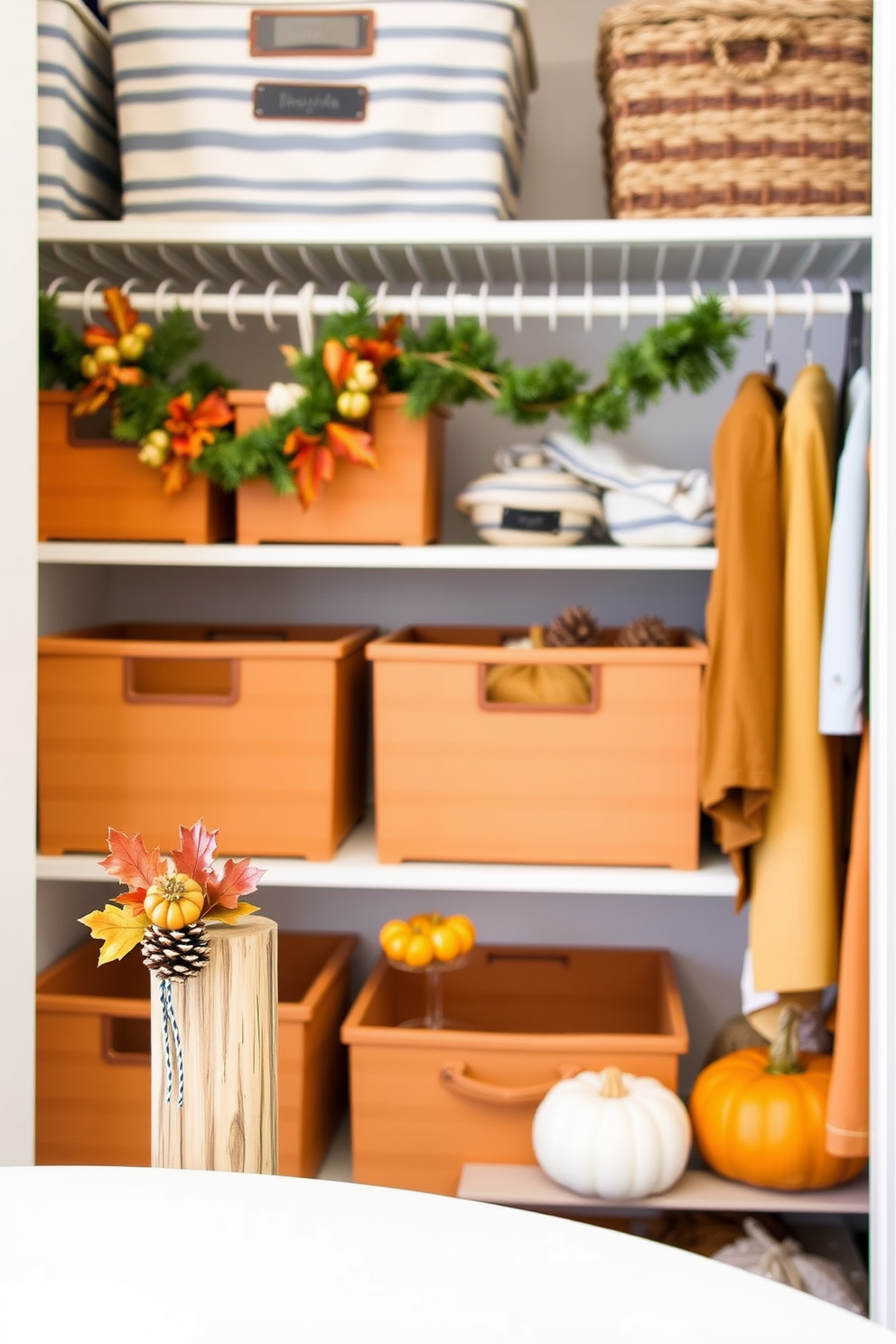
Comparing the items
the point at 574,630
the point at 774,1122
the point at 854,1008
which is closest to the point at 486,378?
the point at 574,630

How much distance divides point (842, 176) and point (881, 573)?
567 millimetres

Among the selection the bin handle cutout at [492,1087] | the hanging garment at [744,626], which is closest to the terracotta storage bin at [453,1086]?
the bin handle cutout at [492,1087]

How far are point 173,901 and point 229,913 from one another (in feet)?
0.15

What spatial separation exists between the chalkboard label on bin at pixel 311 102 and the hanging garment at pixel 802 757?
69 centimetres

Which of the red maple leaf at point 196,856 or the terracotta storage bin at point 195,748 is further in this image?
the terracotta storage bin at point 195,748

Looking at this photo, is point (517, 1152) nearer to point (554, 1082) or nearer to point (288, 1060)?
point (554, 1082)

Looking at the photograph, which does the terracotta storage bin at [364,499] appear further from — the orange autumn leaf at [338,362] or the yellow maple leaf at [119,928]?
the yellow maple leaf at [119,928]

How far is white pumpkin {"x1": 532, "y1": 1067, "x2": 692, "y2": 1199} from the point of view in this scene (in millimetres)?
1510

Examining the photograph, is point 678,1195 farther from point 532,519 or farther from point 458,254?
point 458,254

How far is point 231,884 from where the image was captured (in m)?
0.63

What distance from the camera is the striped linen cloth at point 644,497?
1.59 metres

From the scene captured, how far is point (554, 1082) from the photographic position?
161 centimetres

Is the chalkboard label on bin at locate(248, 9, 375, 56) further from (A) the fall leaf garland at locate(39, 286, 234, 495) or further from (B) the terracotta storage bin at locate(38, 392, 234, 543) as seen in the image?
(B) the terracotta storage bin at locate(38, 392, 234, 543)

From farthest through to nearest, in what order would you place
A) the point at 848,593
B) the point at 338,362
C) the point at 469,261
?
1. the point at 469,261
2. the point at 338,362
3. the point at 848,593
